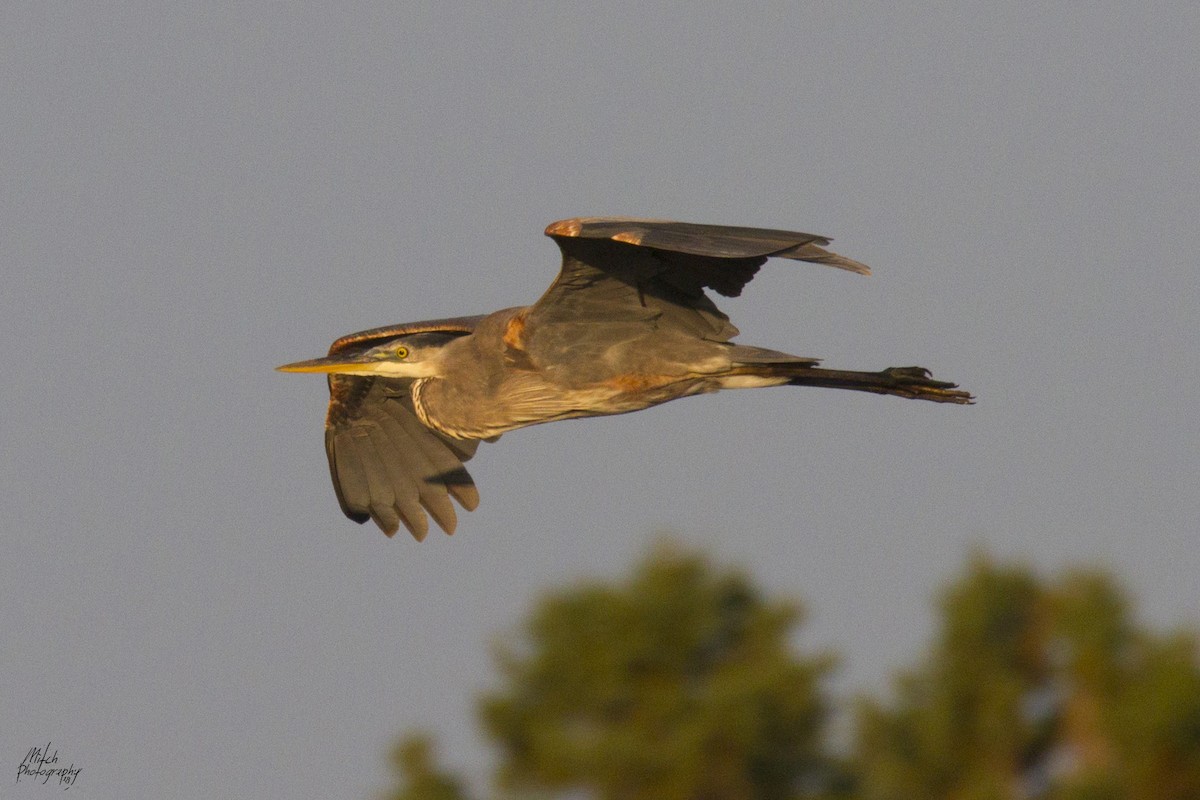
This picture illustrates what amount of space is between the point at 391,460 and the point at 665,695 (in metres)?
3.73

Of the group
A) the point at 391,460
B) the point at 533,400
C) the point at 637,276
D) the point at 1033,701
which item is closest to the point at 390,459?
the point at 391,460

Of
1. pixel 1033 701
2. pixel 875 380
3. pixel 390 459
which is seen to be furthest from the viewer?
pixel 390 459

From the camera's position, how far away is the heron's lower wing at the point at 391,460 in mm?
12859

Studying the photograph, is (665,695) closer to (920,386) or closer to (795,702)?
(795,702)

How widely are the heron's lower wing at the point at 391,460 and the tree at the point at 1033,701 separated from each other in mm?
4008

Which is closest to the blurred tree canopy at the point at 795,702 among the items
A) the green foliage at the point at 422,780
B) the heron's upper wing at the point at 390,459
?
the green foliage at the point at 422,780

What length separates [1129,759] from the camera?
9125 mm

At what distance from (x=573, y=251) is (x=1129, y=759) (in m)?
3.93

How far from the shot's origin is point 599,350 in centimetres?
1041

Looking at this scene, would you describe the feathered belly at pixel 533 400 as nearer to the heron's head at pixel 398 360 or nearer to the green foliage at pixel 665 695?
the heron's head at pixel 398 360

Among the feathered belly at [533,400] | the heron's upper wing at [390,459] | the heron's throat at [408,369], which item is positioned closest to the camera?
the feathered belly at [533,400]

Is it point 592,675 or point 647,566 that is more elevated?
point 647,566

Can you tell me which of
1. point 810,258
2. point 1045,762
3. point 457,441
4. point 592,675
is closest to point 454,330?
point 457,441

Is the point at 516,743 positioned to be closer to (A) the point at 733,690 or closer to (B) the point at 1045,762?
(A) the point at 733,690
